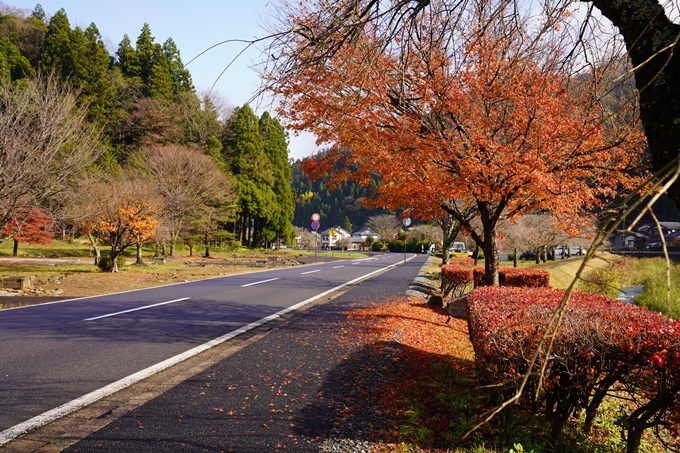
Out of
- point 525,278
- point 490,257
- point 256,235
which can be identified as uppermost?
point 256,235

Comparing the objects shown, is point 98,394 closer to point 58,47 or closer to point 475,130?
point 475,130

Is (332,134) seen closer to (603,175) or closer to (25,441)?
(603,175)

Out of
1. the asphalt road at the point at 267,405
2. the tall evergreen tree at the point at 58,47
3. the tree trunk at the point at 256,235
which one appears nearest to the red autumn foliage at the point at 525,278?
the asphalt road at the point at 267,405

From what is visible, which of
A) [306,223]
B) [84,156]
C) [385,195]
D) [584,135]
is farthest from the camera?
[306,223]

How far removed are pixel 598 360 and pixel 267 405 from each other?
2.88 metres

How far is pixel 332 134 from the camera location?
8.49 m

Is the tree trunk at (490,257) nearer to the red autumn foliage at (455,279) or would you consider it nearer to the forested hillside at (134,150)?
the red autumn foliage at (455,279)

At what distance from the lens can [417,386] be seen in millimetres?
5031

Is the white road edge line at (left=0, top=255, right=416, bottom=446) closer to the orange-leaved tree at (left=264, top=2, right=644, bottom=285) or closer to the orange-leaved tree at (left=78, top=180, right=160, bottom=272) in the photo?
the orange-leaved tree at (left=264, top=2, right=644, bottom=285)

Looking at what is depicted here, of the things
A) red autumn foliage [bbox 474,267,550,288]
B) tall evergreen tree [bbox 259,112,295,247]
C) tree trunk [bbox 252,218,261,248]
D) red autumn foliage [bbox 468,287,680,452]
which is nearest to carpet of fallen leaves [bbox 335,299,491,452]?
red autumn foliage [bbox 468,287,680,452]

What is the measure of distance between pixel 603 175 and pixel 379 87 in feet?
14.9

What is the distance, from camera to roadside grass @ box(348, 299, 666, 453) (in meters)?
3.54

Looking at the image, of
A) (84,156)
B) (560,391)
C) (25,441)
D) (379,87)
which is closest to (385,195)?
(379,87)

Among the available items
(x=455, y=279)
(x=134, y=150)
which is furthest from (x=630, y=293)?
(x=134, y=150)
